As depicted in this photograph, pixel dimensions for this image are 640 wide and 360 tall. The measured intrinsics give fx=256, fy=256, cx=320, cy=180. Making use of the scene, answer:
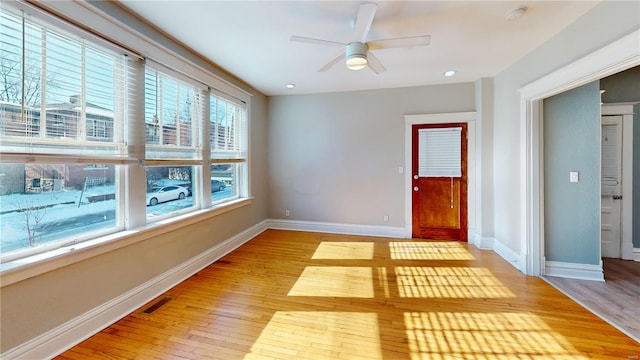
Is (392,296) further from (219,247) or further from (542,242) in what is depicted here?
(219,247)

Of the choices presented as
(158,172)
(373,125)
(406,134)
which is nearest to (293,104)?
(373,125)

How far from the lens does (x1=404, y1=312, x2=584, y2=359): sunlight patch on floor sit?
1.80 meters

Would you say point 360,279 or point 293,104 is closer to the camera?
point 360,279

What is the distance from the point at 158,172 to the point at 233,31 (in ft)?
5.42

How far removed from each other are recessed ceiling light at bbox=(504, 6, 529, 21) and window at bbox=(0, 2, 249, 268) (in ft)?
10.6

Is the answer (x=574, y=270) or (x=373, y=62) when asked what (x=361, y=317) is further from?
(x=574, y=270)

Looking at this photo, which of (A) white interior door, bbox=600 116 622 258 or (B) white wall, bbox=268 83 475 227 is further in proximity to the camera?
(B) white wall, bbox=268 83 475 227

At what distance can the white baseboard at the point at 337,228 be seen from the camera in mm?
4588

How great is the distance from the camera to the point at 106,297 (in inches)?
83.0

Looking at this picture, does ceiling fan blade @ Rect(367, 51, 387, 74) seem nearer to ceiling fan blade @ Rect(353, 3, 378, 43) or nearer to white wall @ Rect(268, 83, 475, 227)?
ceiling fan blade @ Rect(353, 3, 378, 43)

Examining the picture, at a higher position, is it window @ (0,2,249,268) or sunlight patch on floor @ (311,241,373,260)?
window @ (0,2,249,268)

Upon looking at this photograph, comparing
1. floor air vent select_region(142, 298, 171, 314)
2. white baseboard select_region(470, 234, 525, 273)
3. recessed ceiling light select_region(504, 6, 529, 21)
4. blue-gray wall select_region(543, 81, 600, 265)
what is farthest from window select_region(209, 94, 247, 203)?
blue-gray wall select_region(543, 81, 600, 265)

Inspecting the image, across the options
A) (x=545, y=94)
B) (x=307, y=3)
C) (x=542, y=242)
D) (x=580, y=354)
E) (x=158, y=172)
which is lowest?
(x=580, y=354)

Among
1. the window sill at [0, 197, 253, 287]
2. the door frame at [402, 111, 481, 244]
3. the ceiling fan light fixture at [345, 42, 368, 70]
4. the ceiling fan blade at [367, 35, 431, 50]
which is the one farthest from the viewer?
the door frame at [402, 111, 481, 244]
